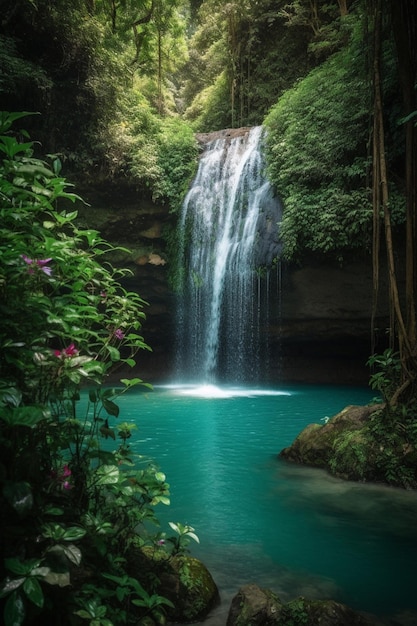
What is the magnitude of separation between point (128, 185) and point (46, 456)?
12.1 metres

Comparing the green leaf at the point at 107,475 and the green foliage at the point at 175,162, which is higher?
the green foliage at the point at 175,162

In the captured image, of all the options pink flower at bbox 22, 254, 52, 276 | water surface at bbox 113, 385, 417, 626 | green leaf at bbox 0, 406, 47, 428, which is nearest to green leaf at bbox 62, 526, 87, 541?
green leaf at bbox 0, 406, 47, 428

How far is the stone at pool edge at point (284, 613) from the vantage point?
225 centimetres

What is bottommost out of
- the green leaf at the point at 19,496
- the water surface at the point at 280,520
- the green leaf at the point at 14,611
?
the water surface at the point at 280,520

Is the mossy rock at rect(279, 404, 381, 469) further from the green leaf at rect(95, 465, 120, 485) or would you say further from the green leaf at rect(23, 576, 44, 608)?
the green leaf at rect(23, 576, 44, 608)

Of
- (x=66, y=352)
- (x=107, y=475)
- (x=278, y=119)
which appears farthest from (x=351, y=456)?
(x=278, y=119)

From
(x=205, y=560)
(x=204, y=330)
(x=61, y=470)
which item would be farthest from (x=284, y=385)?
(x=61, y=470)

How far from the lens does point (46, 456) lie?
199 cm

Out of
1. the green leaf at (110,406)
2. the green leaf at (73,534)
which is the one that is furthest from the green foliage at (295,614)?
the green leaf at (110,406)

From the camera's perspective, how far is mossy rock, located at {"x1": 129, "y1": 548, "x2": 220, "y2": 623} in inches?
93.0

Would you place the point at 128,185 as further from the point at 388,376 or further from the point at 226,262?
the point at 388,376

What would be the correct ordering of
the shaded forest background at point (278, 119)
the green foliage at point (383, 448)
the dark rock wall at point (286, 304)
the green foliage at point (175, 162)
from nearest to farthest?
the green foliage at point (383, 448) → the shaded forest background at point (278, 119) → the dark rock wall at point (286, 304) → the green foliage at point (175, 162)

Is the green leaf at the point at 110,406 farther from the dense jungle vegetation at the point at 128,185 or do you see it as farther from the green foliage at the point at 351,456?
the green foliage at the point at 351,456

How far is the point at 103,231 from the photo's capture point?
1345cm
